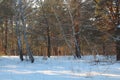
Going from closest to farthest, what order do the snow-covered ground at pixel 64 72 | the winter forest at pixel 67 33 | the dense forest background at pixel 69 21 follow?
the snow-covered ground at pixel 64 72 → the winter forest at pixel 67 33 → the dense forest background at pixel 69 21

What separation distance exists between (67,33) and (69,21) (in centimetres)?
246

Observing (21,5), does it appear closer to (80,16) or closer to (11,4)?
(11,4)

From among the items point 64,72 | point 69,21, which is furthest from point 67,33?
point 64,72

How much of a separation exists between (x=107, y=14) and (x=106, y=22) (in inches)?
29.3

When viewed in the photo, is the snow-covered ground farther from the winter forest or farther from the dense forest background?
the dense forest background

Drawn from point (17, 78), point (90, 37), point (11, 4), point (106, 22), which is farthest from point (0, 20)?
point (17, 78)

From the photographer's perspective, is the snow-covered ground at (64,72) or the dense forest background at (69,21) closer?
the snow-covered ground at (64,72)

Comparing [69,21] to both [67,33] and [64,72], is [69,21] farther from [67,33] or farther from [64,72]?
[64,72]

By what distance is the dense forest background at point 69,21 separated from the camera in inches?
974

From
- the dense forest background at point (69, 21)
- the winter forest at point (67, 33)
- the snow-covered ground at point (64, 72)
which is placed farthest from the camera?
the dense forest background at point (69, 21)

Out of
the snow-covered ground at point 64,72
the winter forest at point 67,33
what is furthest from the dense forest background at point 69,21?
the snow-covered ground at point 64,72

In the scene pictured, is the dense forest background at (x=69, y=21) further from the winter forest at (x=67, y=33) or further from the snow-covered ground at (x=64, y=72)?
the snow-covered ground at (x=64, y=72)

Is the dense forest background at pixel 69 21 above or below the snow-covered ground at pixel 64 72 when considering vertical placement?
above

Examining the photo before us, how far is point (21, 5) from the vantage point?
952 inches
